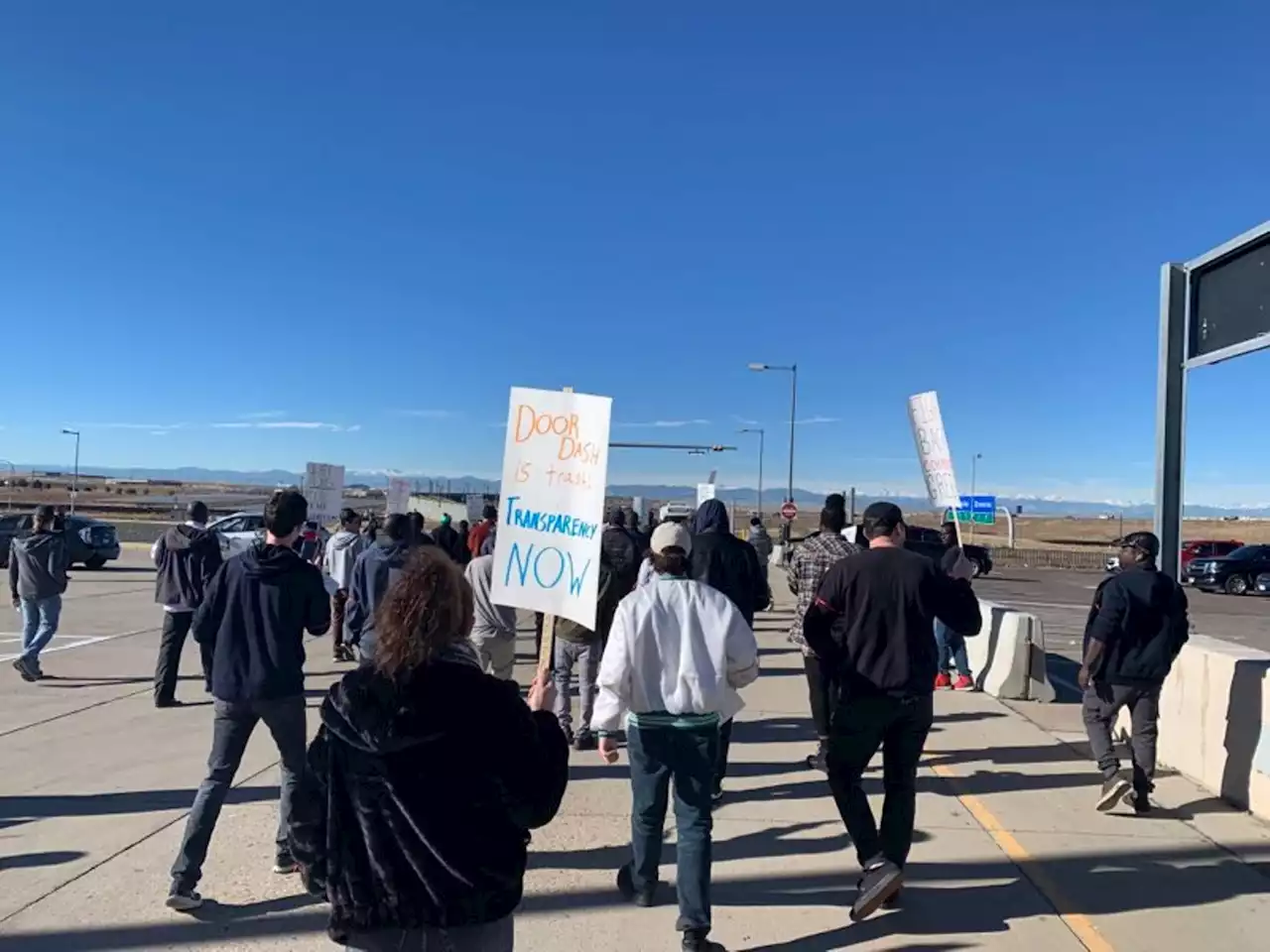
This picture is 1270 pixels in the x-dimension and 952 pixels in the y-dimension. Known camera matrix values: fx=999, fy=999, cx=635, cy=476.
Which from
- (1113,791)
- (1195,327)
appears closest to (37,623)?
(1113,791)

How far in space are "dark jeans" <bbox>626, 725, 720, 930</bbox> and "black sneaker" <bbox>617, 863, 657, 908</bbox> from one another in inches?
13.2

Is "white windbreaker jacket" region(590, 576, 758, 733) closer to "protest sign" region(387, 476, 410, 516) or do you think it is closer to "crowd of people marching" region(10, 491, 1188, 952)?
"crowd of people marching" region(10, 491, 1188, 952)

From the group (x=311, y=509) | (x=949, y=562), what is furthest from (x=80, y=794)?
(x=311, y=509)

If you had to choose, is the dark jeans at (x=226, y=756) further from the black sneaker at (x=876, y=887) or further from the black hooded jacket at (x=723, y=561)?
the black hooded jacket at (x=723, y=561)

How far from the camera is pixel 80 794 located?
6332mm

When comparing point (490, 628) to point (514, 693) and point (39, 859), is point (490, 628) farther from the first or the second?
point (514, 693)

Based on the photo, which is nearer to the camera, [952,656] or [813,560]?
[813,560]

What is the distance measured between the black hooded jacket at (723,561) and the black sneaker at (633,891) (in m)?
2.12

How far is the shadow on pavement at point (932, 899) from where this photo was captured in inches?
170

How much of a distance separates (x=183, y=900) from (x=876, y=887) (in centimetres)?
315

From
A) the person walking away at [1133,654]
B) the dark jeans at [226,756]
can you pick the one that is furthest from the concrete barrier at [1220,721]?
the dark jeans at [226,756]

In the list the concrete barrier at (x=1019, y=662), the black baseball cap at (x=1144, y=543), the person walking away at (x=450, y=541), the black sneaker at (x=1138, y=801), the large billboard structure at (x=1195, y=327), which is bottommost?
the black sneaker at (x=1138, y=801)

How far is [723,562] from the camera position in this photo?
6.55m

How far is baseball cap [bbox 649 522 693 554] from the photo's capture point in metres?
4.57
